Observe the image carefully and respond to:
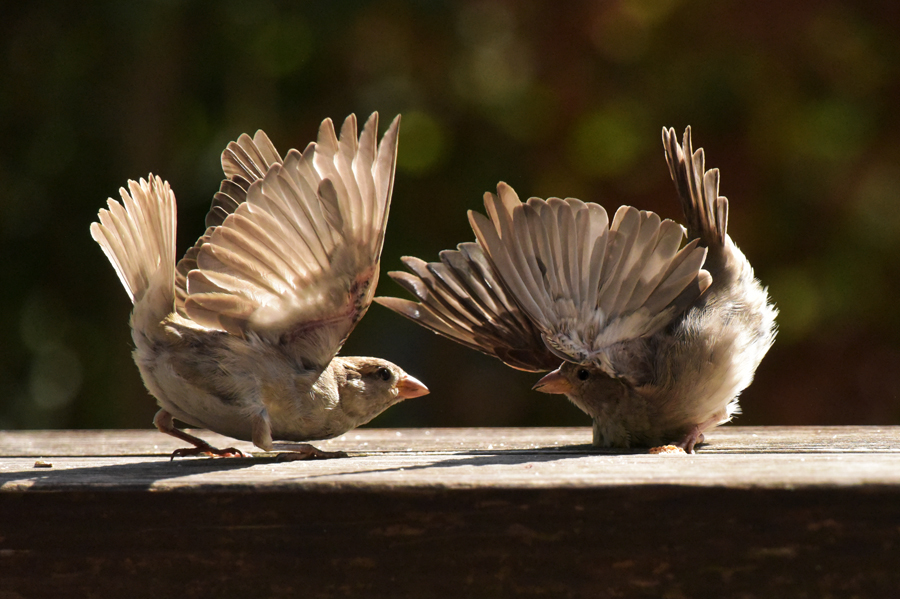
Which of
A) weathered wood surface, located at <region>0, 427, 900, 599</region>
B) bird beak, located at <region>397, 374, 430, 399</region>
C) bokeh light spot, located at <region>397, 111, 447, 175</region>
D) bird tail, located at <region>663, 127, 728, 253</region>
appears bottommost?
weathered wood surface, located at <region>0, 427, 900, 599</region>

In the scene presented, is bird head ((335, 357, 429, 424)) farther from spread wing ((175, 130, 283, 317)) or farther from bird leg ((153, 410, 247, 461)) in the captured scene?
spread wing ((175, 130, 283, 317))

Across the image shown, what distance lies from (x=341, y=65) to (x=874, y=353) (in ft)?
14.7

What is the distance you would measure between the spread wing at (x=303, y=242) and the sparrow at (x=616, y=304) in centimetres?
25

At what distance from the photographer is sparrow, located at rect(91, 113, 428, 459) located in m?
2.25

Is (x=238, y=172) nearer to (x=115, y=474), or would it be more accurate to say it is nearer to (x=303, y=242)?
(x=303, y=242)

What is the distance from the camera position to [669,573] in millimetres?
1579

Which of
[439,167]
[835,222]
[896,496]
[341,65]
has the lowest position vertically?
[896,496]

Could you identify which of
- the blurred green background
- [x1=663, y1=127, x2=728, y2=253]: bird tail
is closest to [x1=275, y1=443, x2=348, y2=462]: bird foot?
[x1=663, y1=127, x2=728, y2=253]: bird tail

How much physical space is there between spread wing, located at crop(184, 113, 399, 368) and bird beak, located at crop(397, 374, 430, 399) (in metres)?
0.60

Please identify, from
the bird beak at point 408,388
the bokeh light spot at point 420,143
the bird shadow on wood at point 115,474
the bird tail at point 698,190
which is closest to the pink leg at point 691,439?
the bird tail at point 698,190

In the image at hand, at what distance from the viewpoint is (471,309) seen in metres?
3.02

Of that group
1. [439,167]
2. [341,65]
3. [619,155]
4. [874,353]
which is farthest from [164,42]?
[874,353]

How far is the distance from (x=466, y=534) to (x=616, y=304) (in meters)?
1.20

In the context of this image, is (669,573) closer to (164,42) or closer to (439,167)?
(439,167)
